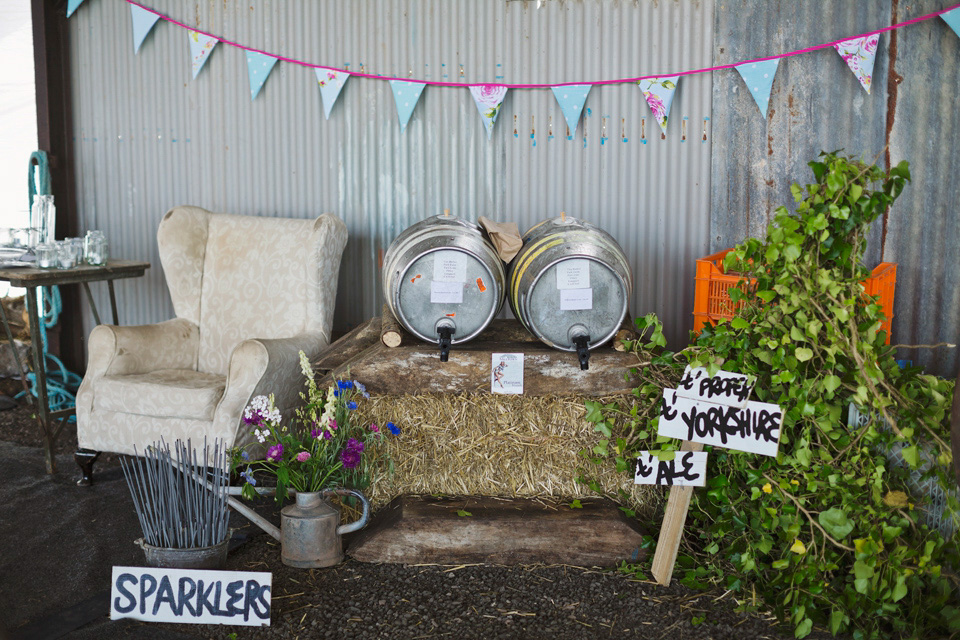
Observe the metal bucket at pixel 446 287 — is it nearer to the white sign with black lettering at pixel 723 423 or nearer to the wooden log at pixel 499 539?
the wooden log at pixel 499 539

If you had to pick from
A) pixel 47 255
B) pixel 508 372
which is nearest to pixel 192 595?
pixel 508 372

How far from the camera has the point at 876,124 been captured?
138 inches

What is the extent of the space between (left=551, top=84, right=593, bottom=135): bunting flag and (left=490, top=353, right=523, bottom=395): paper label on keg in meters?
1.54

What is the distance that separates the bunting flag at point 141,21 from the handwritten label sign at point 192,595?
2.94 m

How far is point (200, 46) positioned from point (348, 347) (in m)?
1.99

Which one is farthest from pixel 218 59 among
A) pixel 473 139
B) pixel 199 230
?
pixel 473 139

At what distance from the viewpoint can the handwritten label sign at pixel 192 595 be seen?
220 centimetres

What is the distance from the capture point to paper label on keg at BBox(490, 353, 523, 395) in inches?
105

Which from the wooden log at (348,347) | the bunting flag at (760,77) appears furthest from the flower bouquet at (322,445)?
the bunting flag at (760,77)

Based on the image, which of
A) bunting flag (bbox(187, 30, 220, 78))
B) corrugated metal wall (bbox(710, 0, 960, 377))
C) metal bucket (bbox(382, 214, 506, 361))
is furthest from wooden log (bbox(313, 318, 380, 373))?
corrugated metal wall (bbox(710, 0, 960, 377))

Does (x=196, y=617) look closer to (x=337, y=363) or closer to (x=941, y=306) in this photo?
(x=337, y=363)

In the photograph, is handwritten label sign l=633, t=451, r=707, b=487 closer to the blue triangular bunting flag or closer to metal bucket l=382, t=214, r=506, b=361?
metal bucket l=382, t=214, r=506, b=361

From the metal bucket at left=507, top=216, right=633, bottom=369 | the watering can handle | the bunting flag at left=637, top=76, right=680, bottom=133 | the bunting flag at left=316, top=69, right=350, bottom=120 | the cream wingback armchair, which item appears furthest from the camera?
the bunting flag at left=316, top=69, right=350, bottom=120

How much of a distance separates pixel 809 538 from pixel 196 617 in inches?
68.3
